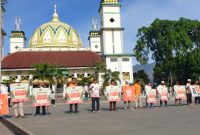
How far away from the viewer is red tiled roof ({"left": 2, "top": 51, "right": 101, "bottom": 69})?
70875 millimetres

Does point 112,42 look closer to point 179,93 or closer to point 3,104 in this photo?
point 179,93

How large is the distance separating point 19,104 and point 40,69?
42731 millimetres

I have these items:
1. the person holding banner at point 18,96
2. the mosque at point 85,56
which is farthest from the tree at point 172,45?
the person holding banner at point 18,96

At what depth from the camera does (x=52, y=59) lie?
243 ft

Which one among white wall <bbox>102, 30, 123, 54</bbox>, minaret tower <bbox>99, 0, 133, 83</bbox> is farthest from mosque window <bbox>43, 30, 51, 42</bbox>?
white wall <bbox>102, 30, 123, 54</bbox>

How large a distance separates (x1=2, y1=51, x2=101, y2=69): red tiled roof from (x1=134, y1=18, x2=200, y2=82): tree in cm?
1313

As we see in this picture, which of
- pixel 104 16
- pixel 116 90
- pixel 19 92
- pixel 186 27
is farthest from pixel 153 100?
pixel 104 16

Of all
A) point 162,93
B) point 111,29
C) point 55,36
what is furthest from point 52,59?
point 162,93

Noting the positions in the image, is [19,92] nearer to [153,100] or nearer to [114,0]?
[153,100]

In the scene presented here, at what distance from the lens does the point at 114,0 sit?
251 ft

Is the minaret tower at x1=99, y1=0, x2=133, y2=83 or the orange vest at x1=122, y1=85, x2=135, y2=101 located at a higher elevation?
the minaret tower at x1=99, y1=0, x2=133, y2=83

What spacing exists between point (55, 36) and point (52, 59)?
1295 centimetres

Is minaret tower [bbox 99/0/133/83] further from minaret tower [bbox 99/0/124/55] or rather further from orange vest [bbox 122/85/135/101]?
orange vest [bbox 122/85/135/101]

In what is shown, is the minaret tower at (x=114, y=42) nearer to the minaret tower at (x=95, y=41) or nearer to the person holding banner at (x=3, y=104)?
the minaret tower at (x=95, y=41)
